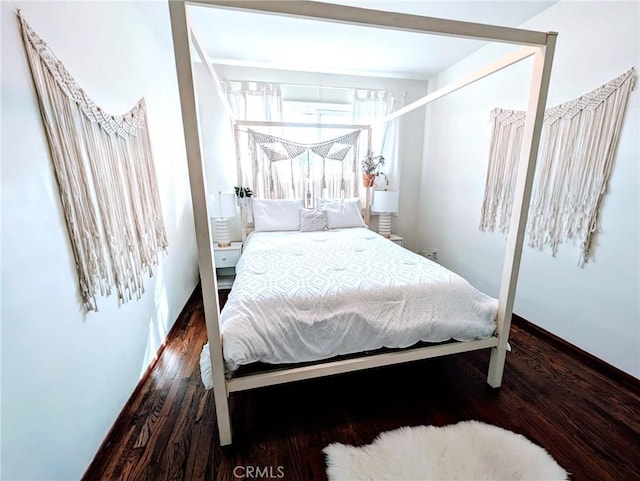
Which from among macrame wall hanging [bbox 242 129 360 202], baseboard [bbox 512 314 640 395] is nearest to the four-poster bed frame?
baseboard [bbox 512 314 640 395]

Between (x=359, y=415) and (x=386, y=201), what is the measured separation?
2.31 m

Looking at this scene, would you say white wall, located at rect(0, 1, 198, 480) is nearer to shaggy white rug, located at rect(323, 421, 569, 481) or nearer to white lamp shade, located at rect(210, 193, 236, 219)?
shaggy white rug, located at rect(323, 421, 569, 481)

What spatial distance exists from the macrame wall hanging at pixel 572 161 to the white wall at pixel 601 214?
52 mm

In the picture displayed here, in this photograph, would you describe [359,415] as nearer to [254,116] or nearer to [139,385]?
[139,385]

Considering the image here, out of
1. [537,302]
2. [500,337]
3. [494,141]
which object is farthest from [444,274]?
[494,141]

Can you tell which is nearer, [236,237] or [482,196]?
[482,196]

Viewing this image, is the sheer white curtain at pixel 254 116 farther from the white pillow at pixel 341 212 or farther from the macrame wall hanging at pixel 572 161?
the macrame wall hanging at pixel 572 161

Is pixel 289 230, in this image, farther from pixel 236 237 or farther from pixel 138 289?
pixel 138 289

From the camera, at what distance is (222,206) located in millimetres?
2883

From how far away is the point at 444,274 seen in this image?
1.72 metres

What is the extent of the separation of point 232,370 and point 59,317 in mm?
720

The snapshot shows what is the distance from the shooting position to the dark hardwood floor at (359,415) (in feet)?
4.17

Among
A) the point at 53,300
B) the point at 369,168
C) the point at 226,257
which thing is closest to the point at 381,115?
the point at 369,168

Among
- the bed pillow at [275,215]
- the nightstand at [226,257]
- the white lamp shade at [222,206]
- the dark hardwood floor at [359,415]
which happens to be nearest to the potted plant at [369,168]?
the bed pillow at [275,215]
